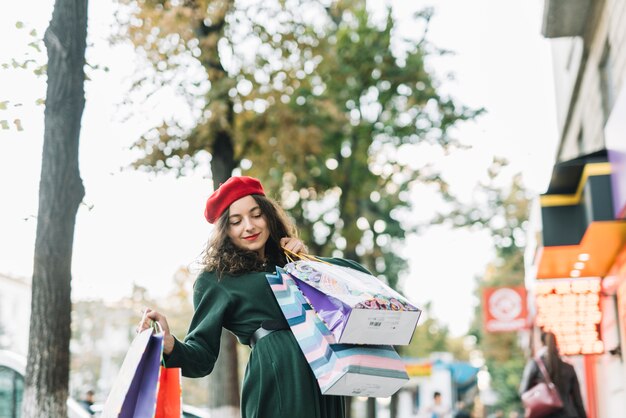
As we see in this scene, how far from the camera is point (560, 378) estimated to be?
8.89 meters

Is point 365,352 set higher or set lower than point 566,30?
lower

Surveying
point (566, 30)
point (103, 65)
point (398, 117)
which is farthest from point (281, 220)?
point (398, 117)

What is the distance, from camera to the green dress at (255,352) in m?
3.37

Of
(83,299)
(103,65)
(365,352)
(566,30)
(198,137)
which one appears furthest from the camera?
(83,299)

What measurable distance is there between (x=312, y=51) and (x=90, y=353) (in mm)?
44385

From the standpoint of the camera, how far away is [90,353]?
2222 inches

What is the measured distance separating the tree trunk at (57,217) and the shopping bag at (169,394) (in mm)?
3614

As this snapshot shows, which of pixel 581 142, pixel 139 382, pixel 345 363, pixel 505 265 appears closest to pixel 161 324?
pixel 139 382

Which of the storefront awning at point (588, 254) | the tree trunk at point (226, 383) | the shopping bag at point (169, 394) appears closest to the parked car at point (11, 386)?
the tree trunk at point (226, 383)

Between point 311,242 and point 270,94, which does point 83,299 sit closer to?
point 311,242

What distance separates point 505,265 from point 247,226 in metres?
37.7

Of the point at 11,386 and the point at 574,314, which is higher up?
the point at 574,314

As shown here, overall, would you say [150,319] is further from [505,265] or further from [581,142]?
[505,265]

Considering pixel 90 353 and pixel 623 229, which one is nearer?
pixel 623 229
